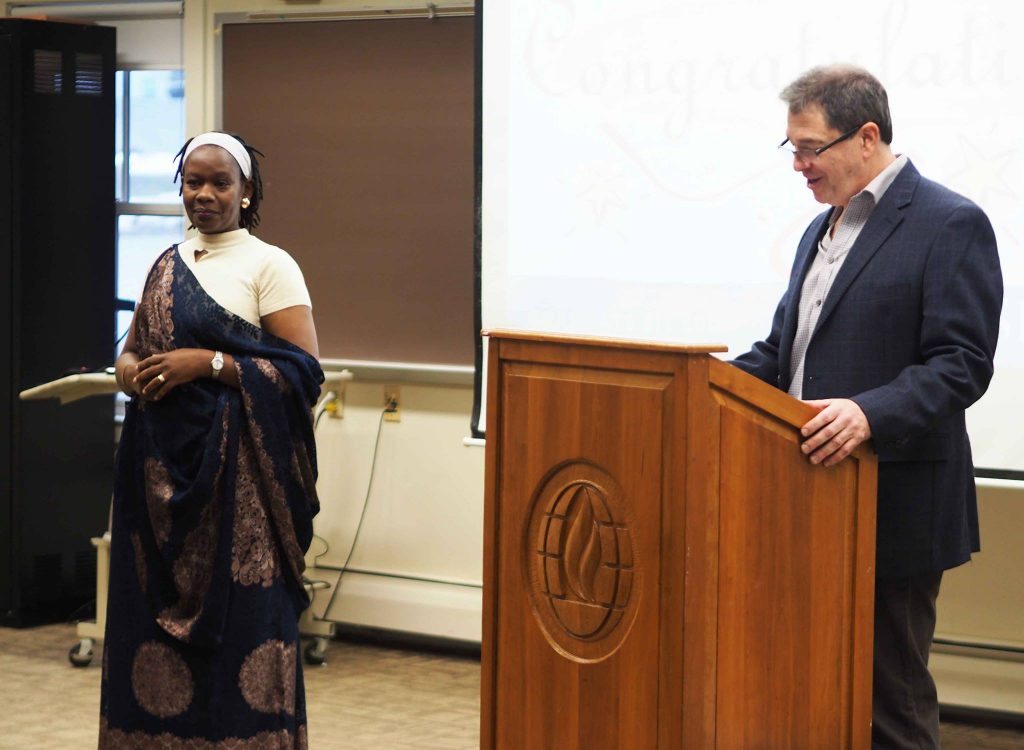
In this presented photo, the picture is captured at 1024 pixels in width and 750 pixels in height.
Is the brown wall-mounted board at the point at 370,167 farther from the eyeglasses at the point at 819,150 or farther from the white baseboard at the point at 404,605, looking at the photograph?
the eyeglasses at the point at 819,150

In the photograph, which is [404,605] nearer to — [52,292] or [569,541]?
[52,292]

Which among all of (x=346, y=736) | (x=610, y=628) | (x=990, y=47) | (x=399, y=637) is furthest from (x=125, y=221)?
(x=610, y=628)

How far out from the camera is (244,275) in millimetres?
2650

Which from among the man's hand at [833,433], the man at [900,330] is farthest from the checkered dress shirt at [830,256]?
the man's hand at [833,433]

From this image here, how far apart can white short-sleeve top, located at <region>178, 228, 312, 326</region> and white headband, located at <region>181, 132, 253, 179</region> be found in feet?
0.44

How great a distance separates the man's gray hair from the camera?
6.54 feet

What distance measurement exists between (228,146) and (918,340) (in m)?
1.39

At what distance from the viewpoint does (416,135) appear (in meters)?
4.22

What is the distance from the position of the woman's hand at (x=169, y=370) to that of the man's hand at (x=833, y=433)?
1.26 metres

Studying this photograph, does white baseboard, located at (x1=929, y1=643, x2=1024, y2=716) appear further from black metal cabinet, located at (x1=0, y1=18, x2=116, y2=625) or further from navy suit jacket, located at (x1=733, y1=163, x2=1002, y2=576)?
black metal cabinet, located at (x1=0, y1=18, x2=116, y2=625)

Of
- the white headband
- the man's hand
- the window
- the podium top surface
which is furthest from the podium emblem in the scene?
the window

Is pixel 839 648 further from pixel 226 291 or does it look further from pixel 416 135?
pixel 416 135

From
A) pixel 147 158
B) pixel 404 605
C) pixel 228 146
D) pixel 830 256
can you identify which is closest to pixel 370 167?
pixel 147 158

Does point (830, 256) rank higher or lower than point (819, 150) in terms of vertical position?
lower
